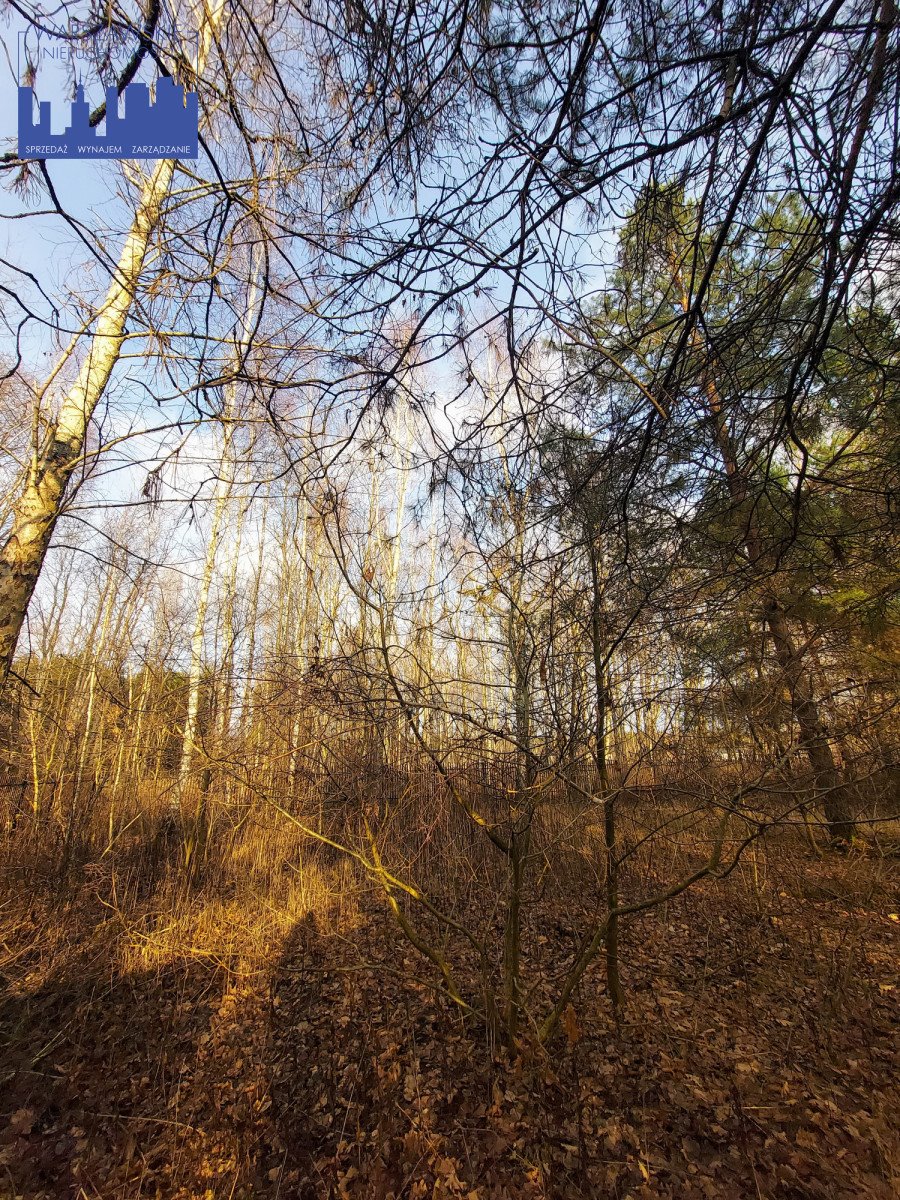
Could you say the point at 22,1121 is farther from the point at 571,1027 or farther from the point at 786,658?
the point at 786,658

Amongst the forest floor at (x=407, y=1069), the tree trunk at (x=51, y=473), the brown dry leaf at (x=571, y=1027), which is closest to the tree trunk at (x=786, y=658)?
the forest floor at (x=407, y=1069)

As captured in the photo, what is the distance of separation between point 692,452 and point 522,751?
70.9 inches

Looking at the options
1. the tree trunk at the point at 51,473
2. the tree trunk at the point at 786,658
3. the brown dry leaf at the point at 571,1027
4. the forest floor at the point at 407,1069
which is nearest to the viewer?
the tree trunk at the point at 786,658

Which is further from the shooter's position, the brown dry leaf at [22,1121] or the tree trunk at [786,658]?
the brown dry leaf at [22,1121]

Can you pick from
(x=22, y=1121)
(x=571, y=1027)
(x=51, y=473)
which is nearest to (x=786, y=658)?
(x=571, y=1027)

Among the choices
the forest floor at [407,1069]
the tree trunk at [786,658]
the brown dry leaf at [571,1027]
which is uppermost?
the tree trunk at [786,658]

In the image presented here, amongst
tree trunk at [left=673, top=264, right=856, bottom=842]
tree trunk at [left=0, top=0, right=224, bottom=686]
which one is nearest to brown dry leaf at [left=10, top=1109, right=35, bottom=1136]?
tree trunk at [left=0, top=0, right=224, bottom=686]

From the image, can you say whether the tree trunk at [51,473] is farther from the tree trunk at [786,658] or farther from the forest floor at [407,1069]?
the tree trunk at [786,658]

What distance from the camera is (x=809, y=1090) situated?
9.05 ft

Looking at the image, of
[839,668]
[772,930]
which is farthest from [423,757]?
[772,930]

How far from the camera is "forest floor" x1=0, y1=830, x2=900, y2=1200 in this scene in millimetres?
2424

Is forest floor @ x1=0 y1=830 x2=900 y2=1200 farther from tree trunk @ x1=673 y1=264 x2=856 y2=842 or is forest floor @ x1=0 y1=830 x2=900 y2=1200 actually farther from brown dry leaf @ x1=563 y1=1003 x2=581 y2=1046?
tree trunk @ x1=673 y1=264 x2=856 y2=842

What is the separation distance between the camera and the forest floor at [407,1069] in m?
2.42

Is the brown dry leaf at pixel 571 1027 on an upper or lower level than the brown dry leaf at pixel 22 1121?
upper
